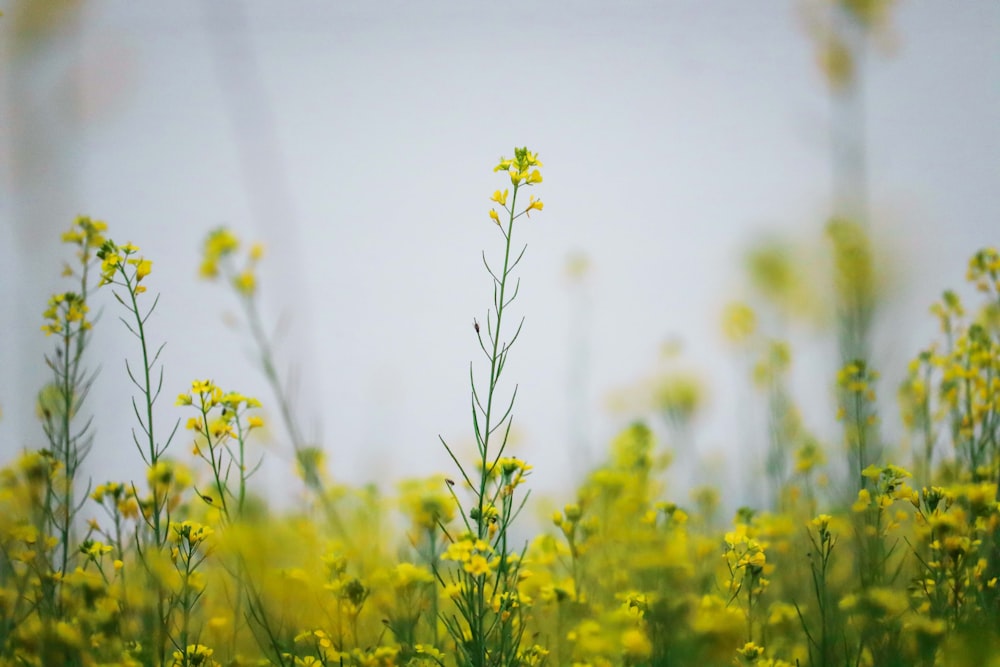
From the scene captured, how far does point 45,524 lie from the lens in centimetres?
235

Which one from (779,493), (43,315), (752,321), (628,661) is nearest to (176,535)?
(43,315)

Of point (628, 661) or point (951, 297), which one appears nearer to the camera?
point (628, 661)

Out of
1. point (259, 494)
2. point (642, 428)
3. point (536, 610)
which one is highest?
point (642, 428)

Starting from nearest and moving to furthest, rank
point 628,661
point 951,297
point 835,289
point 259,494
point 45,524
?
point 628,661 < point 259,494 < point 45,524 < point 951,297 < point 835,289

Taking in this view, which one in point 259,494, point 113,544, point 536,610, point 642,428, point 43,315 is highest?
point 43,315

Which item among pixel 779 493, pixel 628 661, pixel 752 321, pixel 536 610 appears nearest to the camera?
pixel 628 661

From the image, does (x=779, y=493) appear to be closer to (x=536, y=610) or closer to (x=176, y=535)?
(x=536, y=610)

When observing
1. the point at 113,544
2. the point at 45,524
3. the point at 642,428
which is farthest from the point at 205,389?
the point at 642,428

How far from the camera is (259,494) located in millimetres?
2209

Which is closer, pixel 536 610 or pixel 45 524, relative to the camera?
pixel 45 524

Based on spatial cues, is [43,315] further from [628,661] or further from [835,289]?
[835,289]

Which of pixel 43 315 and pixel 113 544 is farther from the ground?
pixel 43 315

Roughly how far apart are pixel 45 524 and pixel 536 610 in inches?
79.8

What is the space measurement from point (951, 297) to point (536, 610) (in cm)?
255
